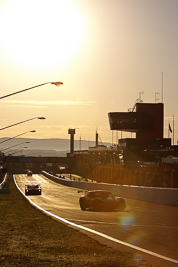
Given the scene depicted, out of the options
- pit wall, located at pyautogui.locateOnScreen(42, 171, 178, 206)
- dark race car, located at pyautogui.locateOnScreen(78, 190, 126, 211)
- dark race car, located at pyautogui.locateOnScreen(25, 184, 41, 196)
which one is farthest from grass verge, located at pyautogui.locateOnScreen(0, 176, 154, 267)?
dark race car, located at pyautogui.locateOnScreen(25, 184, 41, 196)

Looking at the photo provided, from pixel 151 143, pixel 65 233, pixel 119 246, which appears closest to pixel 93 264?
pixel 119 246

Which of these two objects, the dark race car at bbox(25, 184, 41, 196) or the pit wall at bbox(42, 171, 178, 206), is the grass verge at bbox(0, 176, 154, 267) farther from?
the dark race car at bbox(25, 184, 41, 196)

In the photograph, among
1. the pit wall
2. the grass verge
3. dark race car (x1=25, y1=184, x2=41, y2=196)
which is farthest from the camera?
dark race car (x1=25, y1=184, x2=41, y2=196)

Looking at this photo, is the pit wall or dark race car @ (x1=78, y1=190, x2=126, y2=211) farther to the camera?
the pit wall

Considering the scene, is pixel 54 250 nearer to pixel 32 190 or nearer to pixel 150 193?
pixel 150 193

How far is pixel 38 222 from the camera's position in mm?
23297

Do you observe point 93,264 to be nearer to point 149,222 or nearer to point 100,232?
point 100,232

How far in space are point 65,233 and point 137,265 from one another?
7.01 meters

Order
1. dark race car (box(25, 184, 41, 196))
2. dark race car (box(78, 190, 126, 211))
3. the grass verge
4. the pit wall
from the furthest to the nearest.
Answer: dark race car (box(25, 184, 41, 196)), the pit wall, dark race car (box(78, 190, 126, 211)), the grass verge

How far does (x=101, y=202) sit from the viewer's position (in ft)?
108

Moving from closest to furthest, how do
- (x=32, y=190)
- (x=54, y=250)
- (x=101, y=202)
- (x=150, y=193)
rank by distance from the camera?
(x=54, y=250) < (x=101, y=202) < (x=150, y=193) < (x=32, y=190)

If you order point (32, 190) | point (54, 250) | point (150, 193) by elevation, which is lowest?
point (32, 190)

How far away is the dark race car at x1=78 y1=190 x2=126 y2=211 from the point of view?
1276 inches

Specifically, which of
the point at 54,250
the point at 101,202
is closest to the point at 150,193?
the point at 101,202
